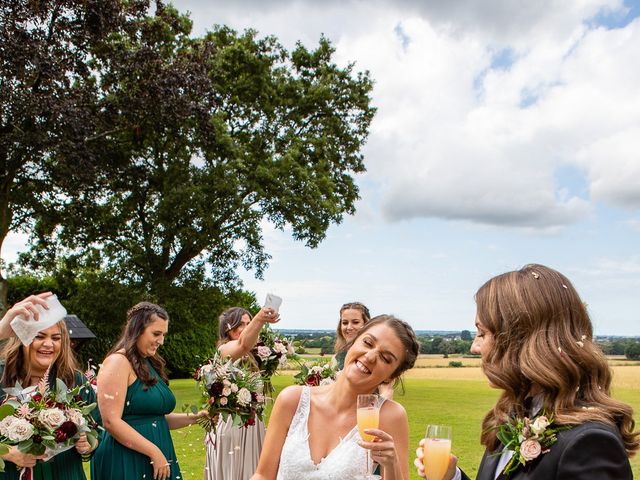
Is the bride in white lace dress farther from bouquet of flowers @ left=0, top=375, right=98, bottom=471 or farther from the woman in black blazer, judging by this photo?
bouquet of flowers @ left=0, top=375, right=98, bottom=471

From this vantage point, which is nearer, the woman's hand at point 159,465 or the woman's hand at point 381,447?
the woman's hand at point 381,447

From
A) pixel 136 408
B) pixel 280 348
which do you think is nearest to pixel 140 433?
pixel 136 408

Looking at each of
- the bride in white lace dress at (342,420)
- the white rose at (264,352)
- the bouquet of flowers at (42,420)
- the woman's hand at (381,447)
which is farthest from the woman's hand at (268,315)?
the woman's hand at (381,447)

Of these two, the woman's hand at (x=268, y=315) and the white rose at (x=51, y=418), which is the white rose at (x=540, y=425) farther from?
the woman's hand at (x=268, y=315)

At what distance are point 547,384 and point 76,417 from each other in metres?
3.16

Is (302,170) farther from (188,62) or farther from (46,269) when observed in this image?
(46,269)

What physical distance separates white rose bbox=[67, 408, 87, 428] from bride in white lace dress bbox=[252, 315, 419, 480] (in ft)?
4.57

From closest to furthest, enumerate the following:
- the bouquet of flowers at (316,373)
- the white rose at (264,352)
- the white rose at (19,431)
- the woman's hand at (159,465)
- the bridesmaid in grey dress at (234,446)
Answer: the white rose at (19,431)
the woman's hand at (159,465)
the bouquet of flowers at (316,373)
the bridesmaid in grey dress at (234,446)
the white rose at (264,352)

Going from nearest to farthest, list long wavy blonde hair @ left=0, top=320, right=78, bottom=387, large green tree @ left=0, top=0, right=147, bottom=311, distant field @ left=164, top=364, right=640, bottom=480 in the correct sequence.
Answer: long wavy blonde hair @ left=0, top=320, right=78, bottom=387 < distant field @ left=164, top=364, right=640, bottom=480 < large green tree @ left=0, top=0, right=147, bottom=311

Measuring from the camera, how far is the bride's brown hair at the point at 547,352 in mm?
2426

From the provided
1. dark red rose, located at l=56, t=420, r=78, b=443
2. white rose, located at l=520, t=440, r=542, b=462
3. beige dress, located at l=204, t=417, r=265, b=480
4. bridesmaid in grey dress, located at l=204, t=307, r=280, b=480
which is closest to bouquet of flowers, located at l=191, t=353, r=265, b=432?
bridesmaid in grey dress, located at l=204, t=307, r=280, b=480

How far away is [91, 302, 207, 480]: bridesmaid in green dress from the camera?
5055 mm

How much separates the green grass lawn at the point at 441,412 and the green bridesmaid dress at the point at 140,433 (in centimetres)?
540

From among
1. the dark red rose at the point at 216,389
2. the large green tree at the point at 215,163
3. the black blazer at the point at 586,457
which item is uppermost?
the large green tree at the point at 215,163
